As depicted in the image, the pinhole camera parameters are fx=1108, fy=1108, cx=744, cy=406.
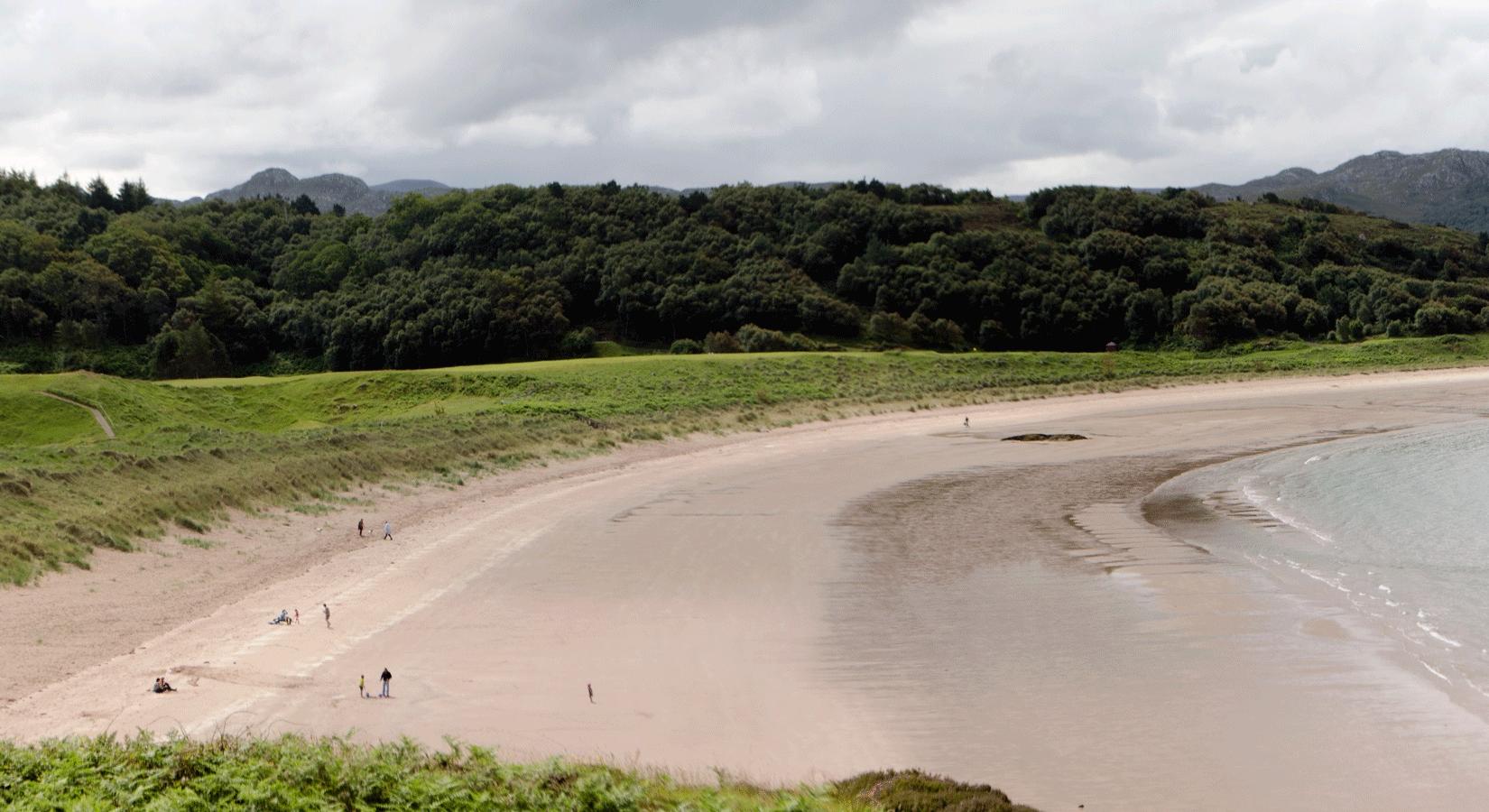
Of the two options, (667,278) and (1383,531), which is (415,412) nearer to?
(1383,531)

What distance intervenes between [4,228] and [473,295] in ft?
92.8

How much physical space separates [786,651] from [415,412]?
31474 mm

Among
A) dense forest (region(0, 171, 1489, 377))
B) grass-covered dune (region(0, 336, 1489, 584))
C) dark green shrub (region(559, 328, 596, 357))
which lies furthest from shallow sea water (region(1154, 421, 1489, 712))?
dark green shrub (region(559, 328, 596, 357))

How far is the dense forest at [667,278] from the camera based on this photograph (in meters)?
63.4

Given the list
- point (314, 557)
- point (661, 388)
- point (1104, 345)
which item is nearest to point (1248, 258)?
point (1104, 345)

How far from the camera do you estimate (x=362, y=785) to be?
7723 mm

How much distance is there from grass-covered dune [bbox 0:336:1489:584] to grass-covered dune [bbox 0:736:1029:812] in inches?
308

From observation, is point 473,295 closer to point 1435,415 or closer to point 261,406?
point 261,406

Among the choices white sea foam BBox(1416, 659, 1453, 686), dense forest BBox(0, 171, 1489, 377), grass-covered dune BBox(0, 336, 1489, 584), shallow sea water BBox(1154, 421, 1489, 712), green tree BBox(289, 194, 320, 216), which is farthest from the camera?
green tree BBox(289, 194, 320, 216)

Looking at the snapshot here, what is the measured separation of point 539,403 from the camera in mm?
41125

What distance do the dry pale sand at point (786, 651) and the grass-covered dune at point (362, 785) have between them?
38.7 inches

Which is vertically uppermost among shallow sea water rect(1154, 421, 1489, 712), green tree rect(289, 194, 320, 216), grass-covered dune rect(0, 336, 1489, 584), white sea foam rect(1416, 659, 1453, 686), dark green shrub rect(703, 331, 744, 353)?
green tree rect(289, 194, 320, 216)

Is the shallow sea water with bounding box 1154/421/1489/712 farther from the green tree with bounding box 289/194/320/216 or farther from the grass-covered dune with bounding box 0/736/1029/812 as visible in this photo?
the green tree with bounding box 289/194/320/216

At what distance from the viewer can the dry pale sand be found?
949 cm
